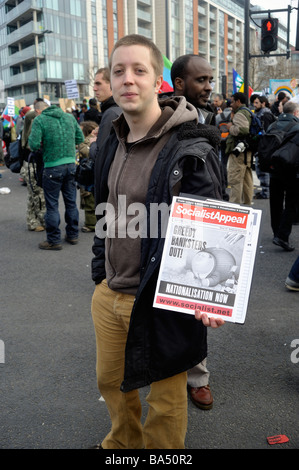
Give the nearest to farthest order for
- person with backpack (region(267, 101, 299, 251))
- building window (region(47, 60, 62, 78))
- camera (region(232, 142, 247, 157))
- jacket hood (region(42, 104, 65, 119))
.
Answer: person with backpack (region(267, 101, 299, 251))
jacket hood (region(42, 104, 65, 119))
camera (region(232, 142, 247, 157))
building window (region(47, 60, 62, 78))

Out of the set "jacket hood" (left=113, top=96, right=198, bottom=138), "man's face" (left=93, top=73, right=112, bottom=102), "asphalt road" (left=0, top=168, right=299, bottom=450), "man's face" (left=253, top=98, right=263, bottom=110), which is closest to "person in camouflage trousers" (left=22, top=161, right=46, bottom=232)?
Answer: "asphalt road" (left=0, top=168, right=299, bottom=450)

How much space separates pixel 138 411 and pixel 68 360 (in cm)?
135

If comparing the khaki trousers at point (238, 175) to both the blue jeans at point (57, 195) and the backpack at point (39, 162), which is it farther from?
the backpack at point (39, 162)

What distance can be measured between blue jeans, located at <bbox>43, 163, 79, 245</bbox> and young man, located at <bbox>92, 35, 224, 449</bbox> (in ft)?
14.4

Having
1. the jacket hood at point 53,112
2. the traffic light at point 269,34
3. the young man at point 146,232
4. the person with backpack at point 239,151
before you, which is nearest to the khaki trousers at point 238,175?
the person with backpack at point 239,151

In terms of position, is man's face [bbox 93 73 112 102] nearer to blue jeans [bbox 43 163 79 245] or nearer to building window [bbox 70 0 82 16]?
blue jeans [bbox 43 163 79 245]

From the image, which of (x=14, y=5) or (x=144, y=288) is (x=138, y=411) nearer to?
(x=144, y=288)

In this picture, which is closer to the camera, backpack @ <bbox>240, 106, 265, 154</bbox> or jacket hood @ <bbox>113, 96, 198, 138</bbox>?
jacket hood @ <bbox>113, 96, 198, 138</bbox>

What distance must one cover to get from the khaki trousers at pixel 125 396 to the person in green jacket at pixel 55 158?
14.5 feet

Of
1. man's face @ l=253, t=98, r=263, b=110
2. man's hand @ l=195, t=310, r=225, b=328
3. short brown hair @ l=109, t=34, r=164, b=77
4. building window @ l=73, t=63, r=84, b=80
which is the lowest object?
man's hand @ l=195, t=310, r=225, b=328

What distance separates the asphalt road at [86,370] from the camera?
269 centimetres

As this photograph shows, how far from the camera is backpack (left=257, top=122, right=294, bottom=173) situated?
628cm

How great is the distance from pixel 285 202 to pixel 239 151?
1874 mm

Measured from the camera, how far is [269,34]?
451 inches
